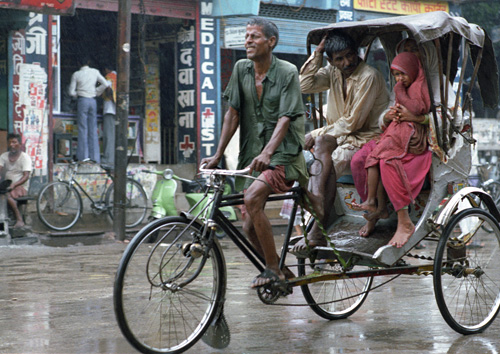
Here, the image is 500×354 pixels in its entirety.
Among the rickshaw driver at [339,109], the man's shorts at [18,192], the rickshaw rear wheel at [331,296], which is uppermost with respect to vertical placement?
the rickshaw driver at [339,109]

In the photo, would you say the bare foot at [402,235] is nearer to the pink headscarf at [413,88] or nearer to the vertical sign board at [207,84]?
the pink headscarf at [413,88]

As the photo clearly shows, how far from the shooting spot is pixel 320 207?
5598 millimetres

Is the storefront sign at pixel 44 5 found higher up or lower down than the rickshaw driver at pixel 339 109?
higher up

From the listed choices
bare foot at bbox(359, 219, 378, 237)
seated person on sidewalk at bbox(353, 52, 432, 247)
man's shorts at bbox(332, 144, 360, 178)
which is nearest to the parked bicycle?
man's shorts at bbox(332, 144, 360, 178)

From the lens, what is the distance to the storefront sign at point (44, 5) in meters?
11.9

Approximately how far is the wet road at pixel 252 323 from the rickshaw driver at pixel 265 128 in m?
0.52

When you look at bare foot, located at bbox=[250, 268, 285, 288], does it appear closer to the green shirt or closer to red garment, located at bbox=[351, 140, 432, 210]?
the green shirt

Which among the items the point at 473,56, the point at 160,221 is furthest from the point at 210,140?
the point at 160,221

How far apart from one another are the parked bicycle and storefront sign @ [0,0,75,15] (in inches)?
114

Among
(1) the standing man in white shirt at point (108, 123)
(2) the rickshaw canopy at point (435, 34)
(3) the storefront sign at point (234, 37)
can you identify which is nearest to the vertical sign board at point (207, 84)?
(3) the storefront sign at point (234, 37)

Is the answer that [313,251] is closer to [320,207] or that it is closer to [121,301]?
[320,207]

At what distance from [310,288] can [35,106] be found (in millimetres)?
9311

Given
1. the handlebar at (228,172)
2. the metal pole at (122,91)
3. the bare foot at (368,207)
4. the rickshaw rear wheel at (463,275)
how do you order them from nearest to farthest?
the handlebar at (228,172), the rickshaw rear wheel at (463,275), the bare foot at (368,207), the metal pole at (122,91)

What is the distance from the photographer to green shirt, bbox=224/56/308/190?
515 centimetres
